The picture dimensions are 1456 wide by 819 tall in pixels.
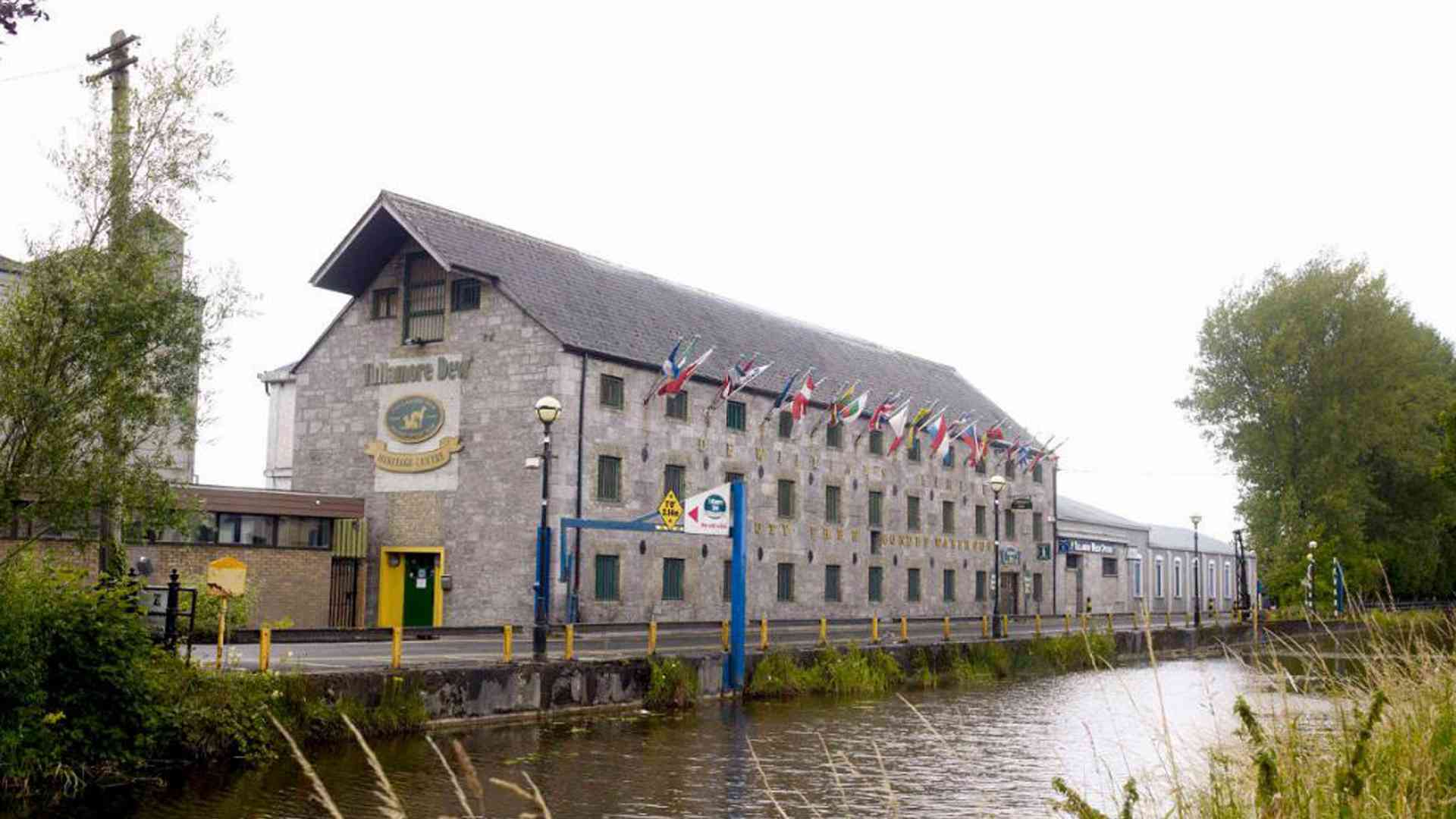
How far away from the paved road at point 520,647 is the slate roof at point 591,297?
7958 millimetres

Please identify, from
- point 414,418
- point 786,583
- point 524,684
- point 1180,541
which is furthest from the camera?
Result: point 1180,541

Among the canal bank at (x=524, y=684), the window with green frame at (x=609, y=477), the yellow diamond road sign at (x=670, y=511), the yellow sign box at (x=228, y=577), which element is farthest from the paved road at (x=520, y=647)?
the window with green frame at (x=609, y=477)

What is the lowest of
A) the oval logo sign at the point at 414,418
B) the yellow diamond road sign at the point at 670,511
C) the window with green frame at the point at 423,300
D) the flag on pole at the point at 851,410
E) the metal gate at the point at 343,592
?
the metal gate at the point at 343,592

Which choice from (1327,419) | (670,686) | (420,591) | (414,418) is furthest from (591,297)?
(1327,419)

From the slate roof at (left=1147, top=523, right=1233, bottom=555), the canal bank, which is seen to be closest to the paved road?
the canal bank

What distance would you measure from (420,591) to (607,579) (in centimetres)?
501

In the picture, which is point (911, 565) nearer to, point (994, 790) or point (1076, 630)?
point (1076, 630)

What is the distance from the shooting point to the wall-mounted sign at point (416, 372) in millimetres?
36844

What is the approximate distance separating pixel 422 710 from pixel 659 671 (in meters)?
4.86

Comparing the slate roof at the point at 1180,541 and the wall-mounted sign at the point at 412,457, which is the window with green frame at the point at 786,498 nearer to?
the wall-mounted sign at the point at 412,457

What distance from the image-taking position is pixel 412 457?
37125mm

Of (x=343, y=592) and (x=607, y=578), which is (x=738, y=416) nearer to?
(x=607, y=578)

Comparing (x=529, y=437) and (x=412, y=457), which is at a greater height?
(x=529, y=437)

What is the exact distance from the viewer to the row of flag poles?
1494 inches
